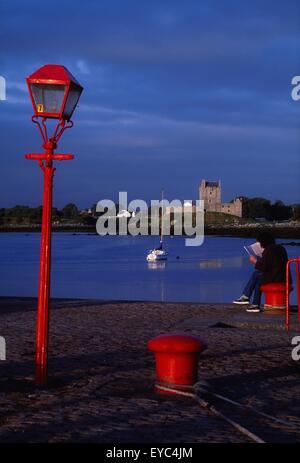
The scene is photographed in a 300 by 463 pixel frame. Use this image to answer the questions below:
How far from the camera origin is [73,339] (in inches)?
471

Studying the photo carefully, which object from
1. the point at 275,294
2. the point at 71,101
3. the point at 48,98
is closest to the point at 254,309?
the point at 275,294

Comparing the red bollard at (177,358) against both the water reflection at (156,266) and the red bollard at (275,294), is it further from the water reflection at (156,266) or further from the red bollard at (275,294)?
the water reflection at (156,266)

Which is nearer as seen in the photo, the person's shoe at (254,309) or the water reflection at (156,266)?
the person's shoe at (254,309)

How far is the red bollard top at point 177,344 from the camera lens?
792cm

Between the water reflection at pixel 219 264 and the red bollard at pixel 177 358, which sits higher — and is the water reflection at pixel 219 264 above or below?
below

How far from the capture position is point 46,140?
8.40m

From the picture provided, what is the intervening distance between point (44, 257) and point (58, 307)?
30.2 ft

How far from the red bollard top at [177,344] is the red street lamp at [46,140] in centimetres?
117

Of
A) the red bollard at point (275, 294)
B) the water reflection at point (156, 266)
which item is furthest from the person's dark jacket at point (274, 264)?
the water reflection at point (156, 266)

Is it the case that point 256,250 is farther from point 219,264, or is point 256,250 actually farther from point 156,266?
point 219,264

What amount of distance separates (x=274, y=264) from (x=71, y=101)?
724 cm

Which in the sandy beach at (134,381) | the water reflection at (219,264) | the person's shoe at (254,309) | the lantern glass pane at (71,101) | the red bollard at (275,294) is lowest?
the water reflection at (219,264)

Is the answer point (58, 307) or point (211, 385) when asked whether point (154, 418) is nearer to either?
point (211, 385)
